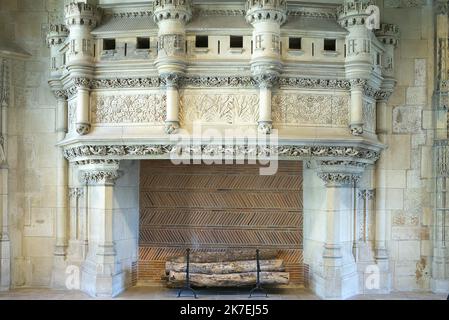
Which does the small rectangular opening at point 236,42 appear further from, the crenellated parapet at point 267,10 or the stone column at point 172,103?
the stone column at point 172,103

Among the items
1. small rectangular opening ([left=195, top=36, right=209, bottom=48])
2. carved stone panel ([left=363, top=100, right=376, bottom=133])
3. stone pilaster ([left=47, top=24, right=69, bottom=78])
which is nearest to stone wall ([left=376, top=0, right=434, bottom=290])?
carved stone panel ([left=363, top=100, right=376, bottom=133])

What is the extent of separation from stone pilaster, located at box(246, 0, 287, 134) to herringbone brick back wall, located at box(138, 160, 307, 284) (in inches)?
58.1

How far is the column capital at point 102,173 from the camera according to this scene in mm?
6738

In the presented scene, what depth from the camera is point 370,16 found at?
6582 mm

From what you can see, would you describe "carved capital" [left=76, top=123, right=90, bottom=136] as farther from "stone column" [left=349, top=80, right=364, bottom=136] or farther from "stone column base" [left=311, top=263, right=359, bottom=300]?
"stone column base" [left=311, top=263, right=359, bottom=300]

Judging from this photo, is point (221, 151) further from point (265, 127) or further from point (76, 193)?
point (76, 193)

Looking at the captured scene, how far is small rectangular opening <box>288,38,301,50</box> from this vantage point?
6.70 meters

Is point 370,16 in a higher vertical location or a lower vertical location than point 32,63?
higher

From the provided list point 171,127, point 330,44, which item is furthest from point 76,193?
point 330,44

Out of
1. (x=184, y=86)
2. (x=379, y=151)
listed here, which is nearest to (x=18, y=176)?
(x=184, y=86)
